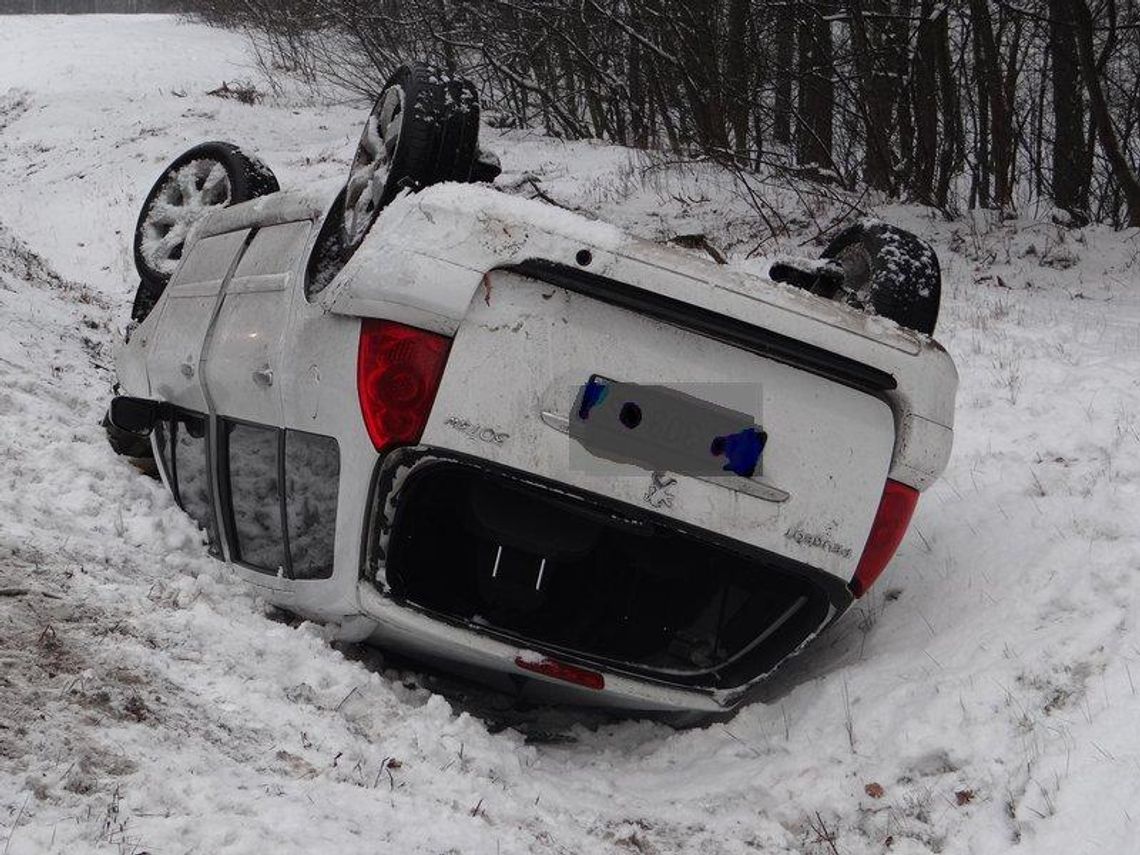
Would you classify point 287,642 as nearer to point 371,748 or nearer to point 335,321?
point 371,748

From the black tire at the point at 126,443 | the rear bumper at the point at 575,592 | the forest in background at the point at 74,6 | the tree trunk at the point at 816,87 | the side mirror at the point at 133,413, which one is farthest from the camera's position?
the forest in background at the point at 74,6

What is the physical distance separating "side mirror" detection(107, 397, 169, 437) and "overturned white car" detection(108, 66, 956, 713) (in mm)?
484

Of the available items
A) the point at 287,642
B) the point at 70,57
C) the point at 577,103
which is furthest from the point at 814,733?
the point at 70,57

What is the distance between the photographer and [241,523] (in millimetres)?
3904

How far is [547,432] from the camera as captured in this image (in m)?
2.99

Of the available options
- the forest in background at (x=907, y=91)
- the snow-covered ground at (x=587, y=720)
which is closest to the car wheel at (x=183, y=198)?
the snow-covered ground at (x=587, y=720)

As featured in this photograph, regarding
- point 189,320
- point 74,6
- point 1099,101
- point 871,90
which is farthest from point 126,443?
point 74,6

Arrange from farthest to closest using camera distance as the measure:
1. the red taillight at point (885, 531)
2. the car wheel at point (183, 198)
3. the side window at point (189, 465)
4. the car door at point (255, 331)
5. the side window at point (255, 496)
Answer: the car wheel at point (183, 198) < the side window at point (189, 465) < the side window at point (255, 496) < the car door at point (255, 331) < the red taillight at point (885, 531)

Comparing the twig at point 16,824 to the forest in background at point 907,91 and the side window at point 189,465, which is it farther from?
the forest in background at point 907,91

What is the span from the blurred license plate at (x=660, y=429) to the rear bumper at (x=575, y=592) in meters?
0.15

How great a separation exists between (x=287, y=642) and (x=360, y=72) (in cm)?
1899

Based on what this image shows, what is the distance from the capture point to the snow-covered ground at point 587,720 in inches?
102

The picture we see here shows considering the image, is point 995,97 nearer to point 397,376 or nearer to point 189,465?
point 189,465

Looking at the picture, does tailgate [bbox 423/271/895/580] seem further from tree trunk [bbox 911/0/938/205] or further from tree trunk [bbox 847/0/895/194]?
tree trunk [bbox 911/0/938/205]
